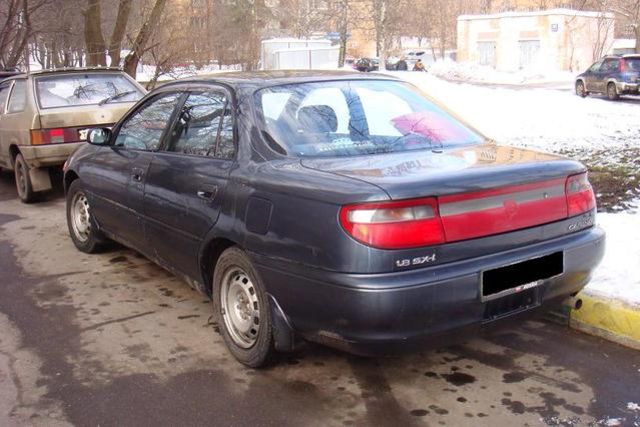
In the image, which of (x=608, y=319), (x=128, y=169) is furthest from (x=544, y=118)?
(x=128, y=169)

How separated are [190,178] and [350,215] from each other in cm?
147

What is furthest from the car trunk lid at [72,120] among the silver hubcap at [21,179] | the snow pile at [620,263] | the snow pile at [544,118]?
the snow pile at [620,263]

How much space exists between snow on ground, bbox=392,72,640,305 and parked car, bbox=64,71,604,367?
128 centimetres

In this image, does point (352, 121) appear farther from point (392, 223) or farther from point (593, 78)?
point (593, 78)

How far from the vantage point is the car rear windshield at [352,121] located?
381 centimetres

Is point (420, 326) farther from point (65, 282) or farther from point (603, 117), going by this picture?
point (603, 117)

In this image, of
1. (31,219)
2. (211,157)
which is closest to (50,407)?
Result: (211,157)

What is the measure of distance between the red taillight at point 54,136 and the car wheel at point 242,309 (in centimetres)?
532

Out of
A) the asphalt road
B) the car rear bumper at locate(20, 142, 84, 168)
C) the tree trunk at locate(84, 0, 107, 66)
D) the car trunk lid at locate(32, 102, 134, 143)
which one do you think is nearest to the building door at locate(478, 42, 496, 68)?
the tree trunk at locate(84, 0, 107, 66)

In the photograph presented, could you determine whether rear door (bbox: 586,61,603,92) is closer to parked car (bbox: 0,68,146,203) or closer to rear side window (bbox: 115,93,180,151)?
parked car (bbox: 0,68,146,203)

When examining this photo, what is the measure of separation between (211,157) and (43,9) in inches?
727

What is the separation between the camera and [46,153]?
8.40 meters

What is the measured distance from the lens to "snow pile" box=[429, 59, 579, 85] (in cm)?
4316

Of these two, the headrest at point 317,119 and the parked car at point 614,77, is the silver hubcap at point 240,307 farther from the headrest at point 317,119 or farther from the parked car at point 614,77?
the parked car at point 614,77
